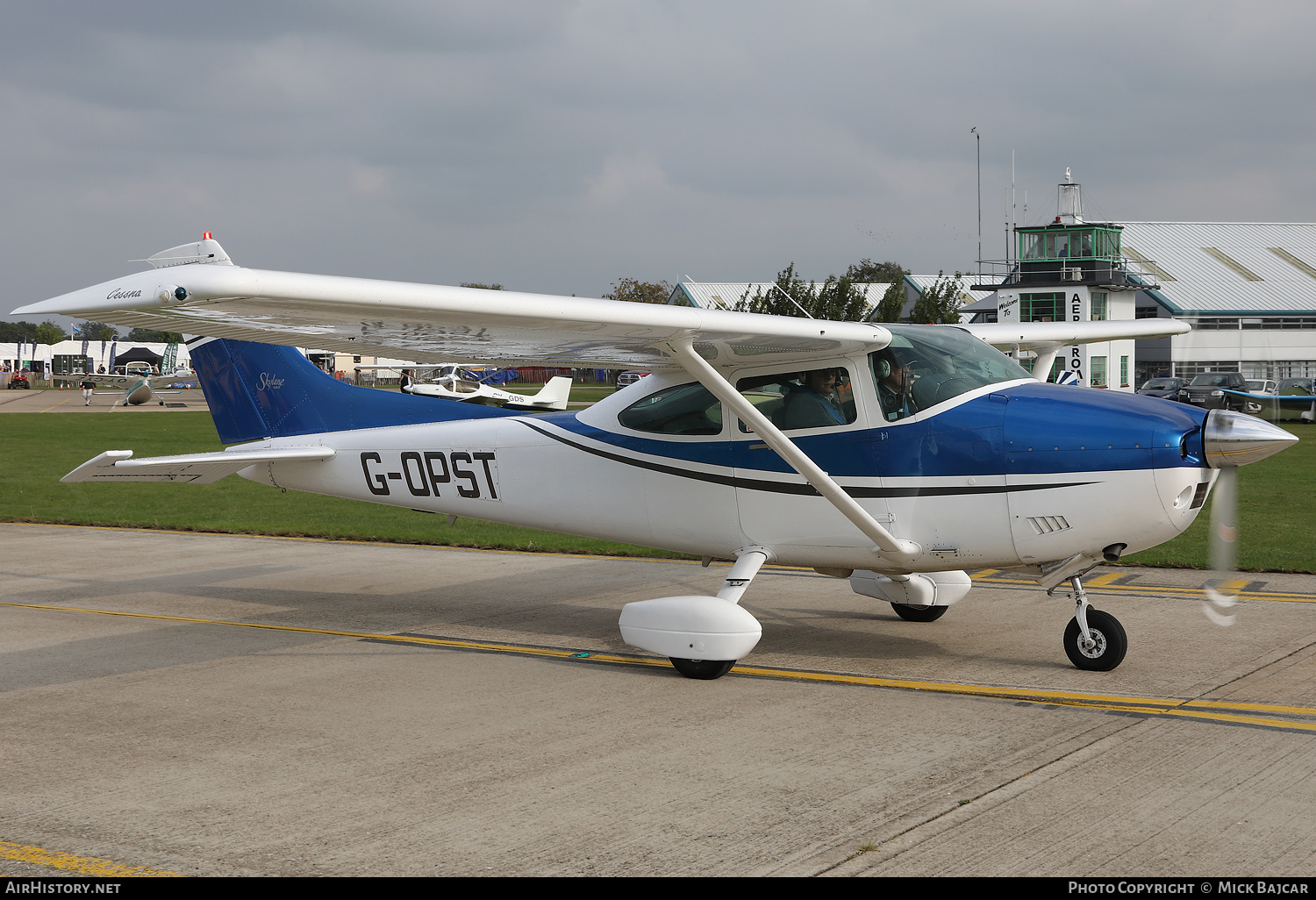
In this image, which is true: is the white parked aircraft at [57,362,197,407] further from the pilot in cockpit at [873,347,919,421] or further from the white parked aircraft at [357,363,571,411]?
the pilot in cockpit at [873,347,919,421]

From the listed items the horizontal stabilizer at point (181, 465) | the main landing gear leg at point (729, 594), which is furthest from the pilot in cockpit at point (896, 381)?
the horizontal stabilizer at point (181, 465)

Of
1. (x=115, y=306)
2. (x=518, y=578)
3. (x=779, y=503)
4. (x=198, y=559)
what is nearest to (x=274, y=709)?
(x=115, y=306)

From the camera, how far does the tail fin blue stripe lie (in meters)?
9.78

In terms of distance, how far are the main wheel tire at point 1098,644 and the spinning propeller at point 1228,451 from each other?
2.37ft

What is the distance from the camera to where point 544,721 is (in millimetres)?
6281

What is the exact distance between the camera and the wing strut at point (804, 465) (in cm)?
718

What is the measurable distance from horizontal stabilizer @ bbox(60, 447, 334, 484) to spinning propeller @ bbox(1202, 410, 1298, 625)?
6.82m

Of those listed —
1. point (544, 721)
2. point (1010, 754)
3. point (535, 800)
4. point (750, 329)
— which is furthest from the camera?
point (750, 329)

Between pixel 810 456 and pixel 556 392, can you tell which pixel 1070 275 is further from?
pixel 810 456

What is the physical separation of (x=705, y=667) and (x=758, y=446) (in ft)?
5.19

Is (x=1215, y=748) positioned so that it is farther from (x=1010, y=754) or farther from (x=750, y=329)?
(x=750, y=329)

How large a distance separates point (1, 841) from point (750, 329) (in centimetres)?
461

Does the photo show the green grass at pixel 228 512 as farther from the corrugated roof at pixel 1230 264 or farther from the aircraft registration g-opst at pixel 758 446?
the corrugated roof at pixel 1230 264

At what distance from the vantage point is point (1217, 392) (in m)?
38.6
